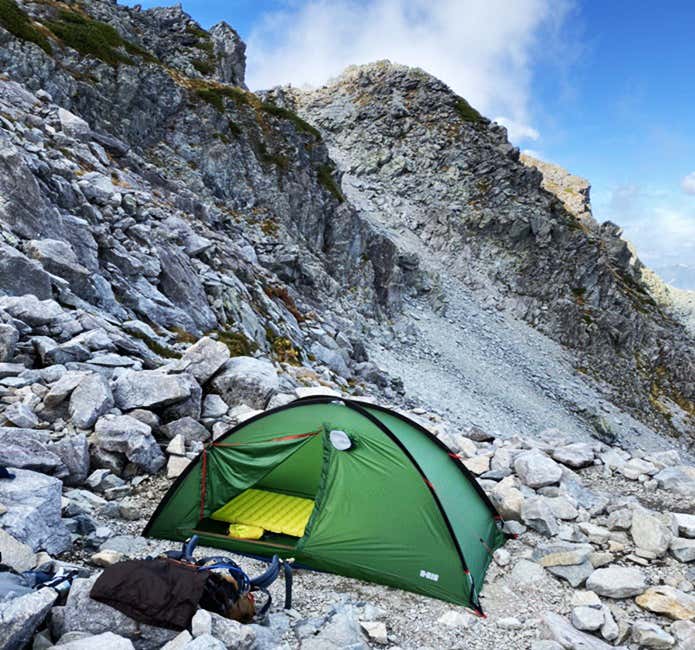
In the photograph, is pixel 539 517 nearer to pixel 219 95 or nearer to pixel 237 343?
pixel 237 343

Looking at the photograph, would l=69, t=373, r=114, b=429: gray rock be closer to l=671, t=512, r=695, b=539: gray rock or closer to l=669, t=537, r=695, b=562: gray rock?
l=669, t=537, r=695, b=562: gray rock

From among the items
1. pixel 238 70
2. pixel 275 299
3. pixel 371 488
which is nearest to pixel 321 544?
pixel 371 488

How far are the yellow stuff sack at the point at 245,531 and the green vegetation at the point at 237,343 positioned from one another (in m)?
9.24

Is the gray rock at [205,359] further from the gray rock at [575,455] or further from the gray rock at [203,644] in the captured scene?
the gray rock at [575,455]

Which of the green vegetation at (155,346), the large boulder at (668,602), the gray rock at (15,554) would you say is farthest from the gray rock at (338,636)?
the green vegetation at (155,346)

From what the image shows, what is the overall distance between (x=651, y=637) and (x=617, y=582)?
972mm

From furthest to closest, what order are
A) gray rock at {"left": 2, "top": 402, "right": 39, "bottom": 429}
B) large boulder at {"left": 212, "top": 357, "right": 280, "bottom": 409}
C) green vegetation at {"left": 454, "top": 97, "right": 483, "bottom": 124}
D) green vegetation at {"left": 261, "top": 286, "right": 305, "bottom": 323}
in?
1. green vegetation at {"left": 454, "top": 97, "right": 483, "bottom": 124}
2. green vegetation at {"left": 261, "top": 286, "right": 305, "bottom": 323}
3. large boulder at {"left": 212, "top": 357, "right": 280, "bottom": 409}
4. gray rock at {"left": 2, "top": 402, "right": 39, "bottom": 429}

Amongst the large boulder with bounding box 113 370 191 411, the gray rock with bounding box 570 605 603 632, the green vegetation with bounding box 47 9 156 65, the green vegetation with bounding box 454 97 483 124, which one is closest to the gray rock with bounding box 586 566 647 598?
the gray rock with bounding box 570 605 603 632

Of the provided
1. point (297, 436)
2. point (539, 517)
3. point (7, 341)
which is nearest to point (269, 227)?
point (7, 341)

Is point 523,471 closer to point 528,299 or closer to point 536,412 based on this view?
point 536,412

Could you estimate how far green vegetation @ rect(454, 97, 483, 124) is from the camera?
70.6 m

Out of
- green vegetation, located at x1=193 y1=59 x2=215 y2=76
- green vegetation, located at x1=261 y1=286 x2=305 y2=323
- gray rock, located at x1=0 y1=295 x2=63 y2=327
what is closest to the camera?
gray rock, located at x1=0 y1=295 x2=63 y2=327

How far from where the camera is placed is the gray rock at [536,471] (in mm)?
9500

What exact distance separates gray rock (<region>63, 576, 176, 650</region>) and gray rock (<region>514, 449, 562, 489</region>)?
294 inches
